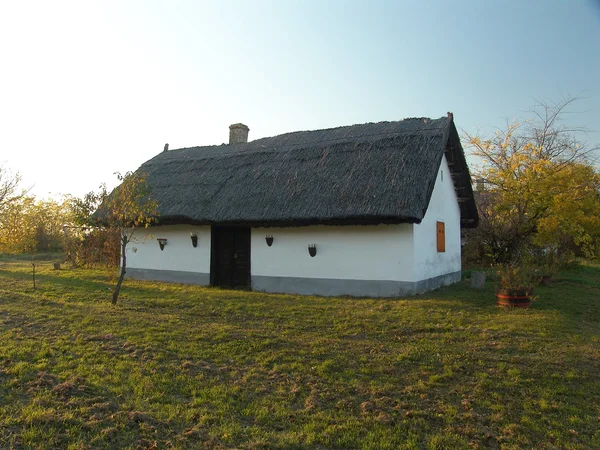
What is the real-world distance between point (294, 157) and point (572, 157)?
1419cm

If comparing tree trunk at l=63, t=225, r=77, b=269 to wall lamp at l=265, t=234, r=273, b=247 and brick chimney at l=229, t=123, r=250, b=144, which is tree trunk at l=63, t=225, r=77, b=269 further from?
wall lamp at l=265, t=234, r=273, b=247

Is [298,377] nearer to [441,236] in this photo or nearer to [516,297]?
[516,297]

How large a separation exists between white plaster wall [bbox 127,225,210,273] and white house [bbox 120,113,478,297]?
37 mm

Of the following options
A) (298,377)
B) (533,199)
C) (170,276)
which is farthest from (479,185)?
(298,377)

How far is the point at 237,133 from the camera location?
18328 mm

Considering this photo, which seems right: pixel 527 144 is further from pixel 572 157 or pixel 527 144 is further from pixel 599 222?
pixel 599 222

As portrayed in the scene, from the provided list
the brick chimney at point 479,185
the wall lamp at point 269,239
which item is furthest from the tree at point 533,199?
the wall lamp at point 269,239

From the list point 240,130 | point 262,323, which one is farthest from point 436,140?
point 240,130

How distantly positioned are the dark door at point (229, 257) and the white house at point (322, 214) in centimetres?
3

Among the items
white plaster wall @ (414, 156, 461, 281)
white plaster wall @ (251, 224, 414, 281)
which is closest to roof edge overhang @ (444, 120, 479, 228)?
white plaster wall @ (414, 156, 461, 281)

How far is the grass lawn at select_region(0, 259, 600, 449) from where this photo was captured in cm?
375

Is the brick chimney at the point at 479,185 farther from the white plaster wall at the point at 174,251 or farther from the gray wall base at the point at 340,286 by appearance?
the white plaster wall at the point at 174,251

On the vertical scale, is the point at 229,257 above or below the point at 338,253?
below

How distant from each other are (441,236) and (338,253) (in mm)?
3732
